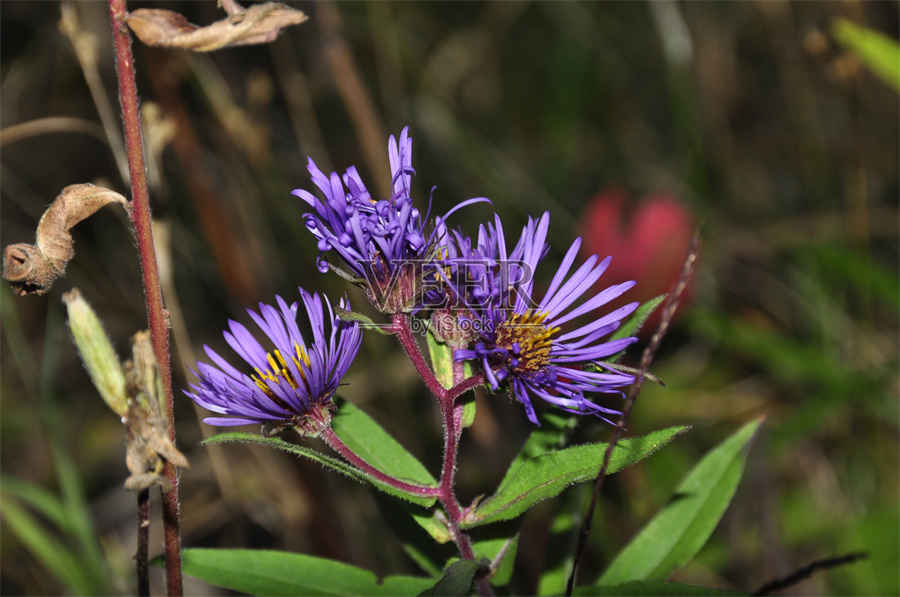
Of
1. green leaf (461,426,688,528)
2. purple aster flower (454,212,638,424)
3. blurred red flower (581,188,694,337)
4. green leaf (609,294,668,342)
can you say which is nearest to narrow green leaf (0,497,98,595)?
green leaf (461,426,688,528)

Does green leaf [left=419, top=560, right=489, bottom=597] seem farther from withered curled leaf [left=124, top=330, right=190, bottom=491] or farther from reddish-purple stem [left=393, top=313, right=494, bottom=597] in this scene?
withered curled leaf [left=124, top=330, right=190, bottom=491]

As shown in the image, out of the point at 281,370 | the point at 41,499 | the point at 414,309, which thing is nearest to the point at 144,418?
the point at 281,370

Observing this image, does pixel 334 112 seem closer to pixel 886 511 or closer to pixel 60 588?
pixel 60 588

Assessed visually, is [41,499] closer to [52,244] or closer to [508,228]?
[52,244]

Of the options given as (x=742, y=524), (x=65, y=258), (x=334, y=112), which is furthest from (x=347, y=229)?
(x=334, y=112)

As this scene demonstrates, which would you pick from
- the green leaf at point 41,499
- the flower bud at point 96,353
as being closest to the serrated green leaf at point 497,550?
the flower bud at point 96,353

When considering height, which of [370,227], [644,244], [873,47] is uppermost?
[873,47]
